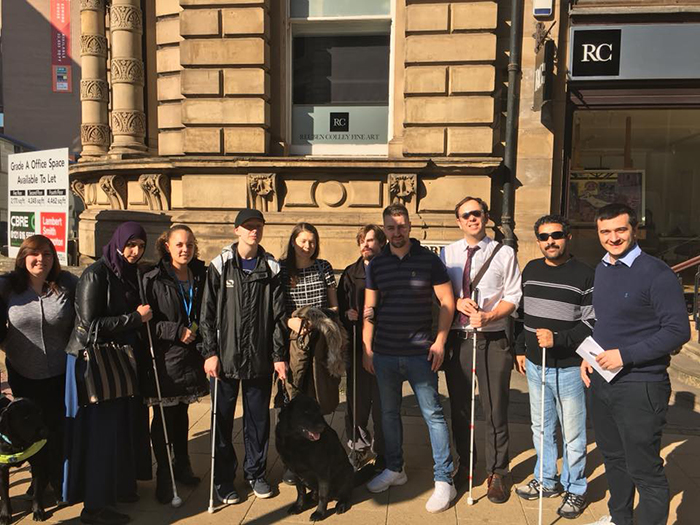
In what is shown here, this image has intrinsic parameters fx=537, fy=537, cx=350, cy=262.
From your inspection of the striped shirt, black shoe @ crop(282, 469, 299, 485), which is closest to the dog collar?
black shoe @ crop(282, 469, 299, 485)

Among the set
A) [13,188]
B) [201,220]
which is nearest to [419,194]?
[201,220]

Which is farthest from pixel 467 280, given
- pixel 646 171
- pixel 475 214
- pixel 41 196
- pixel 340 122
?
pixel 646 171

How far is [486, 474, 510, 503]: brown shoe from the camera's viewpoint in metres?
3.91

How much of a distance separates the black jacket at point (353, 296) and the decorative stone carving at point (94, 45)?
31.9 feet

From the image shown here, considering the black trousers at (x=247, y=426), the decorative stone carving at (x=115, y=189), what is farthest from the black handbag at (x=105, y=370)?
the decorative stone carving at (x=115, y=189)

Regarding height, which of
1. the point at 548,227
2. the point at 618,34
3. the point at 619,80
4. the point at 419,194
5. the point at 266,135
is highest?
the point at 618,34

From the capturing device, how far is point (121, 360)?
141 inches

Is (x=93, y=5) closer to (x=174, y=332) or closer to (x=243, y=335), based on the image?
(x=174, y=332)

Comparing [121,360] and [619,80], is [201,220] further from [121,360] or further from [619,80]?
[619,80]

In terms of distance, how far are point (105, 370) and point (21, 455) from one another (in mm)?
715

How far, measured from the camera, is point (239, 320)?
12.5ft

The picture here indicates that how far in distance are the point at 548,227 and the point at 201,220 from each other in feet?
21.8

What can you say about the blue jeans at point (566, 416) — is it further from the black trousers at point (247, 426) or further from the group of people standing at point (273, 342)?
the black trousers at point (247, 426)

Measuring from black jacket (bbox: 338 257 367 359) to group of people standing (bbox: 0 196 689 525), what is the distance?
35cm
